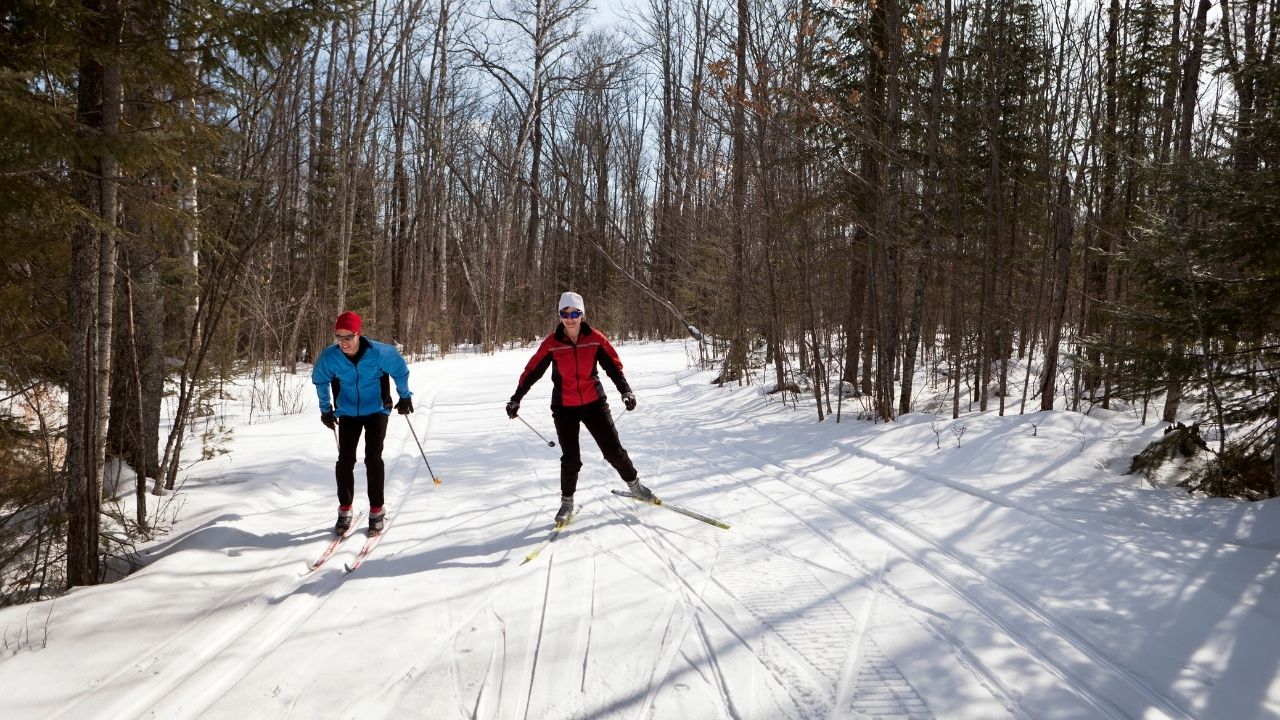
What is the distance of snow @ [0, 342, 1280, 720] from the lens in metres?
2.96

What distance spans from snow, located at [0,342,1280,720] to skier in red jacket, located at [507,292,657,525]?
533 mm

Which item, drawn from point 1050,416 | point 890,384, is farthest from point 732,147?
point 1050,416

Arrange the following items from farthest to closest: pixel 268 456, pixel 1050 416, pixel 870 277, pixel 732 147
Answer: pixel 732 147
pixel 870 277
pixel 1050 416
pixel 268 456

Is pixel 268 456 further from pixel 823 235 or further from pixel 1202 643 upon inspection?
pixel 823 235

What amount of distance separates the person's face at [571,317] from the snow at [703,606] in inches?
65.7

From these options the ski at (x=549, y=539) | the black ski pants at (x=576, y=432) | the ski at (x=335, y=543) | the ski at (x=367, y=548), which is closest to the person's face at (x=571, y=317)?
the black ski pants at (x=576, y=432)

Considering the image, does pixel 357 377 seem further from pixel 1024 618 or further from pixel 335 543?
pixel 1024 618

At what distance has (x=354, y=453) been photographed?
17.3 ft

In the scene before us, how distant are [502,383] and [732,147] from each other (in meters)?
8.04

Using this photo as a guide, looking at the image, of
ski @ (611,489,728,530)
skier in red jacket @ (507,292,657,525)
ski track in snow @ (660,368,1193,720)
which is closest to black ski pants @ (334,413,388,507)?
skier in red jacket @ (507,292,657,525)

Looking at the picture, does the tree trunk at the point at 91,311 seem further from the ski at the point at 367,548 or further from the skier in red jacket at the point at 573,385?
the skier in red jacket at the point at 573,385

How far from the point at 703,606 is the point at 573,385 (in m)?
2.38

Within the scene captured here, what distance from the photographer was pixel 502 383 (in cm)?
1655

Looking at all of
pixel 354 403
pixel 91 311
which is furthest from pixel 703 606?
pixel 91 311
